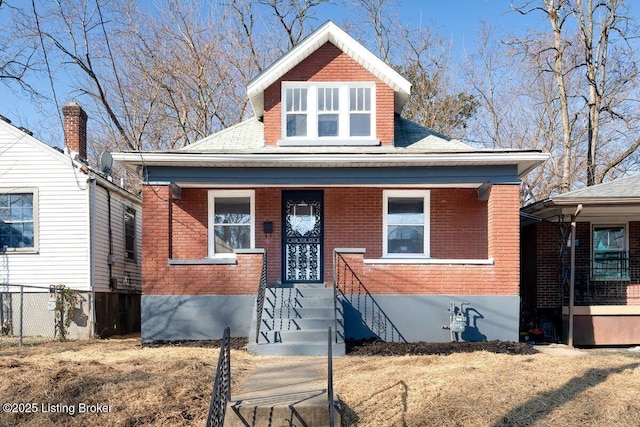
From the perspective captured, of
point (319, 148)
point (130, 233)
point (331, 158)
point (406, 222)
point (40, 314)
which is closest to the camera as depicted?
point (331, 158)

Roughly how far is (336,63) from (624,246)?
348 inches

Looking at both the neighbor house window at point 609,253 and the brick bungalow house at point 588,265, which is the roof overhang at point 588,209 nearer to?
the brick bungalow house at point 588,265

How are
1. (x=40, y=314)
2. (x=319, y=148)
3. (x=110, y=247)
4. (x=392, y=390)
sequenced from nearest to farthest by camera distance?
1. (x=392, y=390)
2. (x=319, y=148)
3. (x=40, y=314)
4. (x=110, y=247)

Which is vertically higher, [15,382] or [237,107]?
[237,107]

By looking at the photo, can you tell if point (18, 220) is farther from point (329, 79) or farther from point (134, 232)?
point (329, 79)

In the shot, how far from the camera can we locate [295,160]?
42.4 ft

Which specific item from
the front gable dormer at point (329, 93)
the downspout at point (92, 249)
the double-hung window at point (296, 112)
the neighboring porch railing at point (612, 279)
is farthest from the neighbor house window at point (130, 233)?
the neighboring porch railing at point (612, 279)

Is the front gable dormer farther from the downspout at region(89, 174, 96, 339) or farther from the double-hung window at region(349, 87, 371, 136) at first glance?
the downspout at region(89, 174, 96, 339)

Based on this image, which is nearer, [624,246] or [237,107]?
[624,246]

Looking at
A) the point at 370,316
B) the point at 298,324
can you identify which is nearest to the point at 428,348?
the point at 370,316

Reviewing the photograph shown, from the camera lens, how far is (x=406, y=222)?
14703mm

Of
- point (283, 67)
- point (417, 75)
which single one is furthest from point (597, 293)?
point (417, 75)

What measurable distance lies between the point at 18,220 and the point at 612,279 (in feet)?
51.1

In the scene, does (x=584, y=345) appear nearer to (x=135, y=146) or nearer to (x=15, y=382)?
(x=15, y=382)
